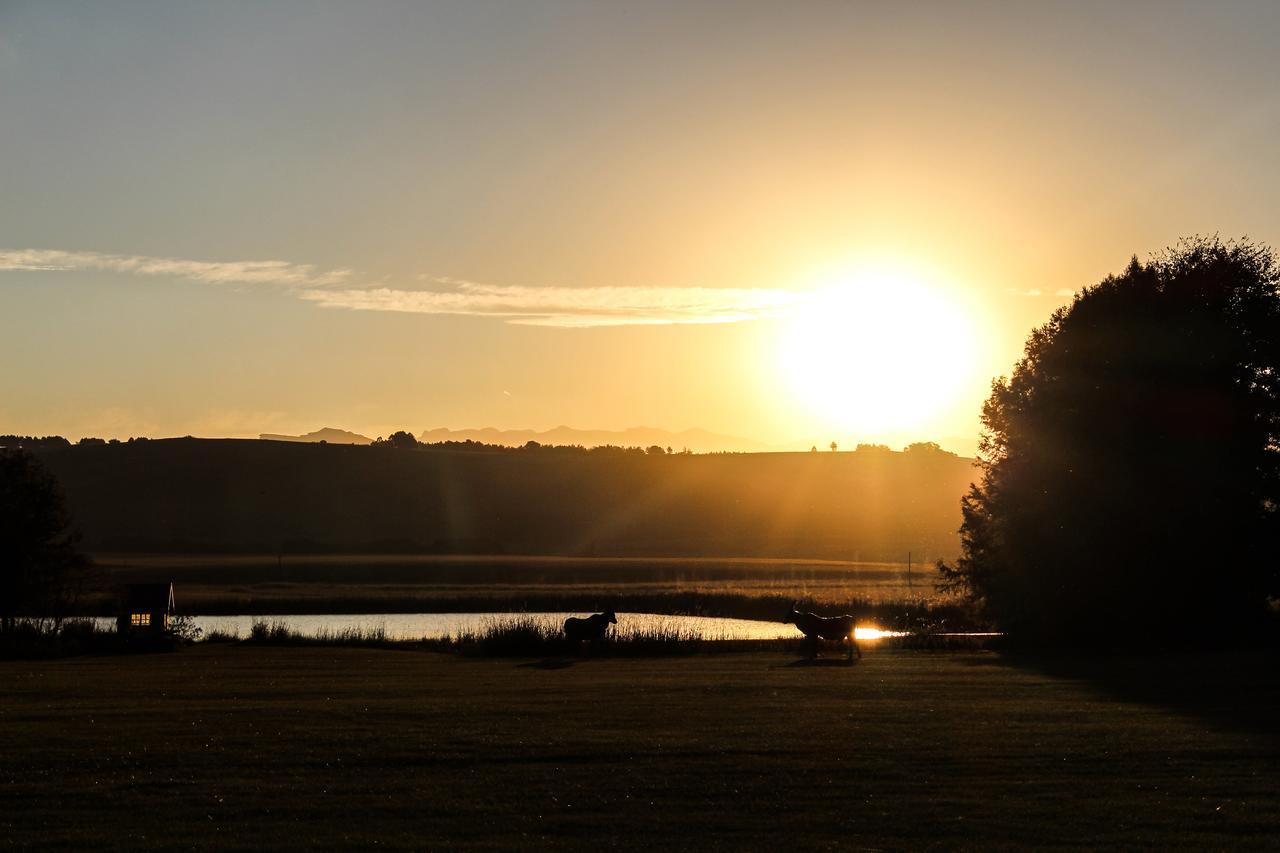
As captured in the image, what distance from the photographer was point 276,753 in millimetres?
18969

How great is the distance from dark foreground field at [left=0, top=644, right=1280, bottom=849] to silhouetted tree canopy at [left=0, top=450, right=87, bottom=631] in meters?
24.9

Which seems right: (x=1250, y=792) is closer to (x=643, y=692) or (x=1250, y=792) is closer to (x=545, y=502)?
(x=643, y=692)

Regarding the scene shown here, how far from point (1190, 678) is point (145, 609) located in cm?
3726

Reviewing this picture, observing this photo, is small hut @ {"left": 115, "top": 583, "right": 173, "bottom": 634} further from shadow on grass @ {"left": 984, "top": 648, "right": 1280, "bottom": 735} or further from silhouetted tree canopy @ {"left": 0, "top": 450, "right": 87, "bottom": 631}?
shadow on grass @ {"left": 984, "top": 648, "right": 1280, "bottom": 735}

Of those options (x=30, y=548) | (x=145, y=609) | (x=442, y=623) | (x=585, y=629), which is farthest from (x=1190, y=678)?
(x=30, y=548)

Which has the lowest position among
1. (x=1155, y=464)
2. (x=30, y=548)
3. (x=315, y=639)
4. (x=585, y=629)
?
(x=315, y=639)

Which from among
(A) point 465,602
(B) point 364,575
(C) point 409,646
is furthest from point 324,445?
(C) point 409,646

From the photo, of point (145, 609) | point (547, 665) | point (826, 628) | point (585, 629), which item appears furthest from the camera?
point (145, 609)

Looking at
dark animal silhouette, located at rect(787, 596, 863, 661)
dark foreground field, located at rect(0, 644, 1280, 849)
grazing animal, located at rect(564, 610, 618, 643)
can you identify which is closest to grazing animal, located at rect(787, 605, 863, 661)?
dark animal silhouette, located at rect(787, 596, 863, 661)

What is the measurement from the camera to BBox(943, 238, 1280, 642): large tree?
147ft

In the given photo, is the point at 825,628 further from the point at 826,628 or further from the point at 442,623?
the point at 442,623

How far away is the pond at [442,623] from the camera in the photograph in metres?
56.6

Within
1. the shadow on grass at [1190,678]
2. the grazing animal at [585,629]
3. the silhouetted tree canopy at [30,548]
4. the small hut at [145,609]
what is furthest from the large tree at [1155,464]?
the silhouetted tree canopy at [30,548]

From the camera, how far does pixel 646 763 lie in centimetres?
1806
